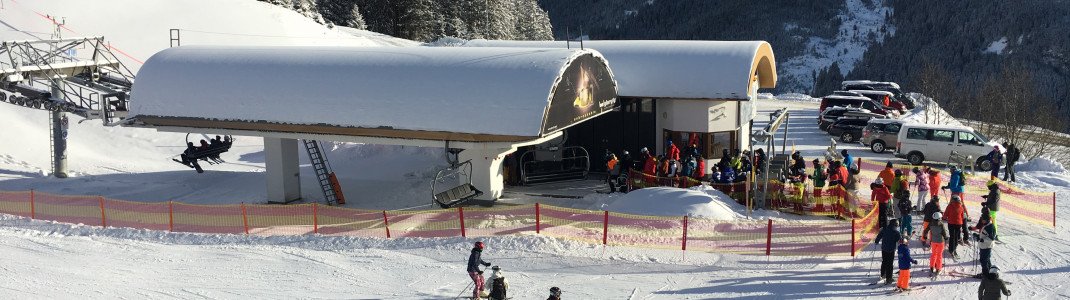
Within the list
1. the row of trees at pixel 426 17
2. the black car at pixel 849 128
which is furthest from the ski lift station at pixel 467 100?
the row of trees at pixel 426 17

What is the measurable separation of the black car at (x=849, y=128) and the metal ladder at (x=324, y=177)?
19951mm

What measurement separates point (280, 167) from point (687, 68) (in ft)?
34.7

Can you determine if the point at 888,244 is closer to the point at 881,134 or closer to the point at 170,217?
the point at 170,217

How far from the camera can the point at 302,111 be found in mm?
21188

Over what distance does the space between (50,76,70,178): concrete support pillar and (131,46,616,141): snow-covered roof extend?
162 inches

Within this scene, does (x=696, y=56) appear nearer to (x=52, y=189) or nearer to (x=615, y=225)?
(x=615, y=225)

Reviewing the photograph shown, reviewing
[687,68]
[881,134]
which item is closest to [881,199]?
[687,68]

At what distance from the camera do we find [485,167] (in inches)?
842

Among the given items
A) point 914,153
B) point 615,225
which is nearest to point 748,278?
point 615,225

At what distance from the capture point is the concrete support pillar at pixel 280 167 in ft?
74.1

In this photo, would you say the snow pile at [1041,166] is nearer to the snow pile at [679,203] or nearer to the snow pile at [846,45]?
the snow pile at [679,203]

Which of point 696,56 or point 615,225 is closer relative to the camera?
point 615,225

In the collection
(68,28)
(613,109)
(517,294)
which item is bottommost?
(517,294)

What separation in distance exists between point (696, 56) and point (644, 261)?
9789mm
